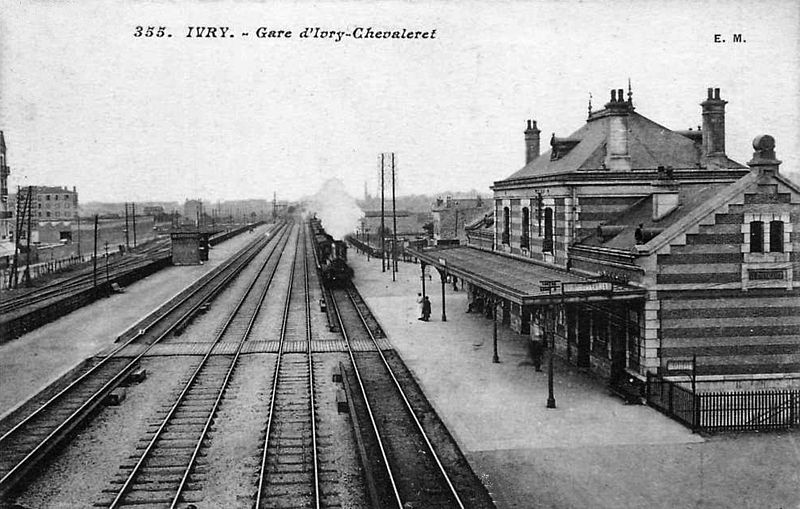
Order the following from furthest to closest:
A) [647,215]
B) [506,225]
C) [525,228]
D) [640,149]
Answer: [506,225]
[525,228]
[640,149]
[647,215]

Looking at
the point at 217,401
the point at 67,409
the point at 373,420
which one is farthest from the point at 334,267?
the point at 373,420

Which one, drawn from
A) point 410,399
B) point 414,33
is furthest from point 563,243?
point 414,33

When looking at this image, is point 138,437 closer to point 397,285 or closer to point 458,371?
point 458,371

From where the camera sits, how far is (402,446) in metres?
14.7

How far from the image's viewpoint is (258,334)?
91.9 feet

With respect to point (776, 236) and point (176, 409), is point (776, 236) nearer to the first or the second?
point (776, 236)

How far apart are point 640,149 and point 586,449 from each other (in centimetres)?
1391

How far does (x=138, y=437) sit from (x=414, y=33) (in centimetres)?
1093

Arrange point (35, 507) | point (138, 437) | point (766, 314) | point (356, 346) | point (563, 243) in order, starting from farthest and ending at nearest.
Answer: point (356, 346) → point (563, 243) → point (766, 314) → point (138, 437) → point (35, 507)

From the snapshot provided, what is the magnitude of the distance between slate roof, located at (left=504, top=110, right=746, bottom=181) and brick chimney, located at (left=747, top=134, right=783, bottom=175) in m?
6.17

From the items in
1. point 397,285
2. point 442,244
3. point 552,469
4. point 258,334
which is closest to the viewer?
point 552,469

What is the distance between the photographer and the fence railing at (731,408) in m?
15.2

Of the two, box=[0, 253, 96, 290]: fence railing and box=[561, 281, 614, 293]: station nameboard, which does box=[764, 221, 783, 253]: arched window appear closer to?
box=[561, 281, 614, 293]: station nameboard

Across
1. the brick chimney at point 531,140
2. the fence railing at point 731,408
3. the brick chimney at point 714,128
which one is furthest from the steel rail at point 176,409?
the brick chimney at point 714,128
